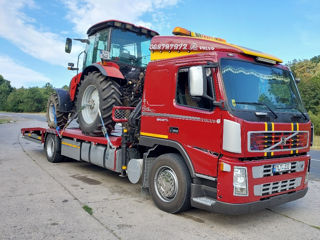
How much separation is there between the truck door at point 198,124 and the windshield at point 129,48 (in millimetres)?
2985

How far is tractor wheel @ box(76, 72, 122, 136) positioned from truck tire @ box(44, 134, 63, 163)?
1.72 metres

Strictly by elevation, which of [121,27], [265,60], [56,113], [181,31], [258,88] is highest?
[121,27]

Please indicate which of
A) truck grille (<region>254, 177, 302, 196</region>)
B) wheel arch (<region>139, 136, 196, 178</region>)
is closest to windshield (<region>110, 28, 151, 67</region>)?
wheel arch (<region>139, 136, 196, 178</region>)

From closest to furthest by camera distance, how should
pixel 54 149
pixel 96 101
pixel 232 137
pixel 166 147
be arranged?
pixel 232 137, pixel 166 147, pixel 96 101, pixel 54 149

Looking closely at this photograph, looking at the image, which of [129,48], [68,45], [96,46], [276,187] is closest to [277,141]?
[276,187]

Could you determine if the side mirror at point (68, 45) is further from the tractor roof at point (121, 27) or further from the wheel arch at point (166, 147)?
the wheel arch at point (166, 147)

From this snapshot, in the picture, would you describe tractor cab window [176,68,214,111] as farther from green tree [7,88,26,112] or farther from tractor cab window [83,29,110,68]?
green tree [7,88,26,112]

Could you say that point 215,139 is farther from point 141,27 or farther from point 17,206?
point 141,27

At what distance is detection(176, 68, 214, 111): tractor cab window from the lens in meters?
4.23

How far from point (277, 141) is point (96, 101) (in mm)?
4413

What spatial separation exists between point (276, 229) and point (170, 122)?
2260 mm

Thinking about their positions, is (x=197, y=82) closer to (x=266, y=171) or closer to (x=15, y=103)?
(x=266, y=171)

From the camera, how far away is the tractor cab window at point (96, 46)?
741 centimetres

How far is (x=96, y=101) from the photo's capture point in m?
7.12
